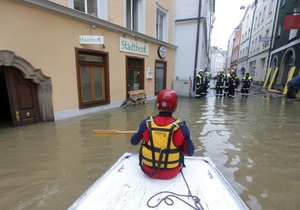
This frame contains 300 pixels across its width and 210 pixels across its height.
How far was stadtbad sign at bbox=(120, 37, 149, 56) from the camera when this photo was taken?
841cm

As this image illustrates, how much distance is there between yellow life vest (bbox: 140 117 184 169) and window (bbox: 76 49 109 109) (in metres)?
5.61

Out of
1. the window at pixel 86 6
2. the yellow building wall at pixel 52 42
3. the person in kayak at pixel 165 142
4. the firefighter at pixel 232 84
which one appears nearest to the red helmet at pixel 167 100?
the person in kayak at pixel 165 142

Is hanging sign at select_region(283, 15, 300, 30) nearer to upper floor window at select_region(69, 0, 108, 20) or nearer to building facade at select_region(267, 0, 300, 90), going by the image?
building facade at select_region(267, 0, 300, 90)

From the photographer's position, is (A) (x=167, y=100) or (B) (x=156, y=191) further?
(A) (x=167, y=100)

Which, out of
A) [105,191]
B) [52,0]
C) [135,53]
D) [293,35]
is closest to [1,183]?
[105,191]

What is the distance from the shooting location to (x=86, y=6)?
275 inches

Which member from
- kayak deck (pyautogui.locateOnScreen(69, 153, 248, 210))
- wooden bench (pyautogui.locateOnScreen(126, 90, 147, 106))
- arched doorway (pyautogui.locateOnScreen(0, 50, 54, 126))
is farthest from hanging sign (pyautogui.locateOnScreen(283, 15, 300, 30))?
arched doorway (pyautogui.locateOnScreen(0, 50, 54, 126))

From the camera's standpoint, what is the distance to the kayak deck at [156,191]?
1507 millimetres

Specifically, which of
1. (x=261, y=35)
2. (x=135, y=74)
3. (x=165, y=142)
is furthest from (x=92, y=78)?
(x=261, y=35)

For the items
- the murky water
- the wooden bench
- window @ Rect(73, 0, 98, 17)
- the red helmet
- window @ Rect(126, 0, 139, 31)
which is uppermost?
window @ Rect(126, 0, 139, 31)

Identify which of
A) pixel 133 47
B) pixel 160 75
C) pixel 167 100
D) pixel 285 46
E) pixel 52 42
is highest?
pixel 285 46

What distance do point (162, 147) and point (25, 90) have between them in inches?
209

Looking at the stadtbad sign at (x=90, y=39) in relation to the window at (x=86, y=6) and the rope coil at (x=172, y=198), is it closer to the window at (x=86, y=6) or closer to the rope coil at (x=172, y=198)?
the window at (x=86, y=6)

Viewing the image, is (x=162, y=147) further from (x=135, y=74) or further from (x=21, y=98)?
(x=135, y=74)
